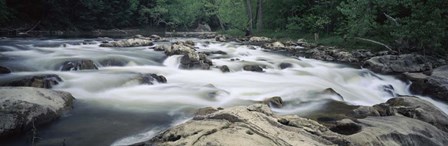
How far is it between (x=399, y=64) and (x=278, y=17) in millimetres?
20615

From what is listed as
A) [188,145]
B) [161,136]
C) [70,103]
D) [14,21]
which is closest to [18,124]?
Answer: [70,103]

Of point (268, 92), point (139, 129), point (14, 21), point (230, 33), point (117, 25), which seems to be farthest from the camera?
→ point (117, 25)

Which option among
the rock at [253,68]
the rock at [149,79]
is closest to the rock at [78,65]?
the rock at [149,79]

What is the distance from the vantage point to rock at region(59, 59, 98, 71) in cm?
1183

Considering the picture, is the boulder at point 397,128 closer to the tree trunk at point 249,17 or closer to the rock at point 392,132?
the rock at point 392,132

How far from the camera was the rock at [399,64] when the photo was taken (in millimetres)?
14297

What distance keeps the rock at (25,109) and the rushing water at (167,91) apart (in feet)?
0.61

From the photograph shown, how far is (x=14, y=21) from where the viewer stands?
31.5 m

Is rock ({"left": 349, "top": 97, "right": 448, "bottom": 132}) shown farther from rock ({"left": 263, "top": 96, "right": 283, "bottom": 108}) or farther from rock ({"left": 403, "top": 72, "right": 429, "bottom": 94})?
rock ({"left": 403, "top": 72, "right": 429, "bottom": 94})

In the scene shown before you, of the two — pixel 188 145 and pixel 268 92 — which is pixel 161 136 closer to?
pixel 188 145

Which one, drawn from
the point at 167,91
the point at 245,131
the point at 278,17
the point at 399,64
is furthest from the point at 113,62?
the point at 278,17

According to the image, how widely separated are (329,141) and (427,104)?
4239mm

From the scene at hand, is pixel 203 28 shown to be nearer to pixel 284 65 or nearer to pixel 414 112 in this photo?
pixel 284 65

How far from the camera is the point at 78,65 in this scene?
11844 mm
